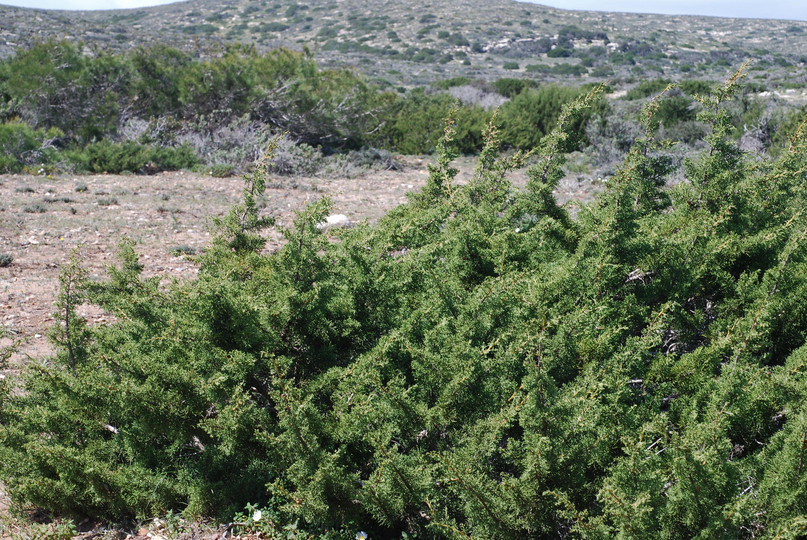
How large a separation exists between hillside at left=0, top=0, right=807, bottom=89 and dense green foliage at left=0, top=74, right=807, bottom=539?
2585 cm

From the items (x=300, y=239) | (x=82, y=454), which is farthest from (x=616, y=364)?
(x=82, y=454)

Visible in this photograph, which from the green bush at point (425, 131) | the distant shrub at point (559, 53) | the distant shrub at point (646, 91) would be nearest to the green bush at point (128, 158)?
the green bush at point (425, 131)

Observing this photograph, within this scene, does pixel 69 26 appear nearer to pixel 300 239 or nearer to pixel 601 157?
pixel 601 157

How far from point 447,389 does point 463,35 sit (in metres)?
56.2

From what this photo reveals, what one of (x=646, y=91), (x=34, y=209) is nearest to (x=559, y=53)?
(x=646, y=91)

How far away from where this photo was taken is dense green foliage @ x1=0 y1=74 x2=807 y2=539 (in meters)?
2.39

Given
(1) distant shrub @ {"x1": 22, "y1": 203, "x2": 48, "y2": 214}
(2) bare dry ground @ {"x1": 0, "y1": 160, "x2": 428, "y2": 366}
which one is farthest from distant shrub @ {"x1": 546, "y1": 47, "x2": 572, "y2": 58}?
(1) distant shrub @ {"x1": 22, "y1": 203, "x2": 48, "y2": 214}

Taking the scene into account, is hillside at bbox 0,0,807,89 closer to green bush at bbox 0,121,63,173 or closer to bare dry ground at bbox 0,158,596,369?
green bush at bbox 0,121,63,173

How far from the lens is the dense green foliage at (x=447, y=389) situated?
2391 millimetres

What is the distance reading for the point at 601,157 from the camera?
12.9 meters

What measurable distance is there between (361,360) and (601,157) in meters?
11.2

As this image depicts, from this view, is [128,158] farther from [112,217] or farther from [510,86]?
[510,86]

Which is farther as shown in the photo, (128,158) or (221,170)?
(221,170)

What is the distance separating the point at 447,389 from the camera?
8.98 ft
